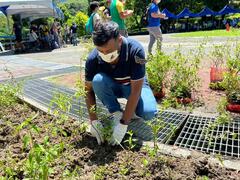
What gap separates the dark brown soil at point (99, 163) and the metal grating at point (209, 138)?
265 mm

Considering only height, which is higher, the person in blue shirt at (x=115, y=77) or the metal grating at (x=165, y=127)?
the person in blue shirt at (x=115, y=77)

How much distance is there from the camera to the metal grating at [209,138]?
2793 mm

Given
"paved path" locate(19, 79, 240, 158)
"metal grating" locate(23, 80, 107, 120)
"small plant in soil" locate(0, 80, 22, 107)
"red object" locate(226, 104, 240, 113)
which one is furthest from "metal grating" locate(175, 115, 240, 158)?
"small plant in soil" locate(0, 80, 22, 107)

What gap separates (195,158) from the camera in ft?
8.57

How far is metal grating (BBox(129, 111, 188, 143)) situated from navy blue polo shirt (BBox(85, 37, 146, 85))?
0.49 meters

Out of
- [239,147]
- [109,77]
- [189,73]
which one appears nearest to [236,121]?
[239,147]

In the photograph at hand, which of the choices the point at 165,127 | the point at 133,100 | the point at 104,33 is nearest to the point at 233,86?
the point at 165,127

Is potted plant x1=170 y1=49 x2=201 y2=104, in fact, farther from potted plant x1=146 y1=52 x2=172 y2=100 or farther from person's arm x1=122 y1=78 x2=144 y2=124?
person's arm x1=122 y1=78 x2=144 y2=124

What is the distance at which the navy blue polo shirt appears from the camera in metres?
2.94

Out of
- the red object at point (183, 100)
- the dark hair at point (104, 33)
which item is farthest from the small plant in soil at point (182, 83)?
the dark hair at point (104, 33)

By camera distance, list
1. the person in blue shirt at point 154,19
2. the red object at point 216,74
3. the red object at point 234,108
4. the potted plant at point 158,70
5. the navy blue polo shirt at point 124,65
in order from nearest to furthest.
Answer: the navy blue polo shirt at point 124,65
the red object at point 234,108
the potted plant at point 158,70
the red object at point 216,74
the person in blue shirt at point 154,19

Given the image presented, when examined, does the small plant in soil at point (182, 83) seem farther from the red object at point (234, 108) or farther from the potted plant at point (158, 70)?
the red object at point (234, 108)

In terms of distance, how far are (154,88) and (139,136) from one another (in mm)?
1319

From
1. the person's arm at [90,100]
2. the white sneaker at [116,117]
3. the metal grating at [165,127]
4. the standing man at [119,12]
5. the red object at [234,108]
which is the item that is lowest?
the metal grating at [165,127]
